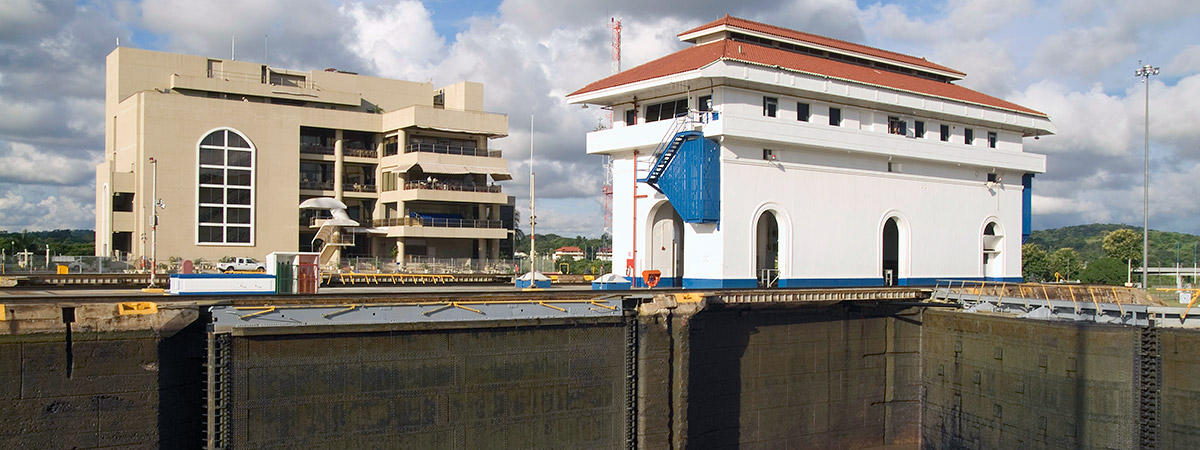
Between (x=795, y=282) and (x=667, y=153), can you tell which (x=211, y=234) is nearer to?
(x=667, y=153)

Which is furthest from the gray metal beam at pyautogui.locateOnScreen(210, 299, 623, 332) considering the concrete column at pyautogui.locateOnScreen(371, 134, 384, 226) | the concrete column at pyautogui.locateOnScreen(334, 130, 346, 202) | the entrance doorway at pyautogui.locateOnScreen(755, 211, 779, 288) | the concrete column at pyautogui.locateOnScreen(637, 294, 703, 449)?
the concrete column at pyautogui.locateOnScreen(371, 134, 384, 226)

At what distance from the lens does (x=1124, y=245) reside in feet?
305

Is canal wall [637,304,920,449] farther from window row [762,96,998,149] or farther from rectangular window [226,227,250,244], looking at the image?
rectangular window [226,227,250,244]

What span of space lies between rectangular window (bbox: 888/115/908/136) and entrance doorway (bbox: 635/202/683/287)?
987 cm

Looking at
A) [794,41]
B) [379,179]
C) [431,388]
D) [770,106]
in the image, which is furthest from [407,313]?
[379,179]

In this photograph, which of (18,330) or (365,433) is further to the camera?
(365,433)

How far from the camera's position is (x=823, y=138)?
33.9 meters

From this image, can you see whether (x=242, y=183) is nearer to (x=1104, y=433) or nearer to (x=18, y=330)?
(x=18, y=330)

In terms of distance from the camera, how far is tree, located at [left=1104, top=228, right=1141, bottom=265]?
88.8 metres

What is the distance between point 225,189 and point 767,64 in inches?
1922

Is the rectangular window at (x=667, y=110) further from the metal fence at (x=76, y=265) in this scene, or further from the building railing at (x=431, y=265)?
the metal fence at (x=76, y=265)

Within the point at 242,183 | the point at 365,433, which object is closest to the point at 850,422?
the point at 365,433

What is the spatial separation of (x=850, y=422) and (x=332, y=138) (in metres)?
55.4

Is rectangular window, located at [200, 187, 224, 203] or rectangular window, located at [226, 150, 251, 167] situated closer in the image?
rectangular window, located at [200, 187, 224, 203]
